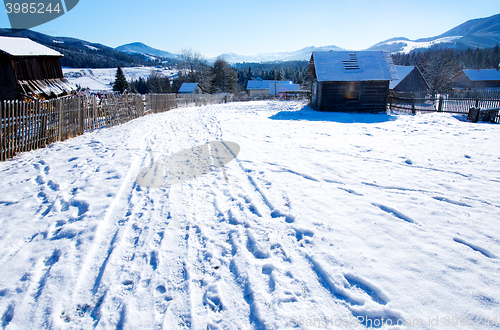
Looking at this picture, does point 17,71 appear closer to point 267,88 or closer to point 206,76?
point 206,76

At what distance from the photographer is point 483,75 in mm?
53125

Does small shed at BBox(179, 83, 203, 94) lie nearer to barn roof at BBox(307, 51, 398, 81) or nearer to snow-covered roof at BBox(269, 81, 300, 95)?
snow-covered roof at BBox(269, 81, 300, 95)

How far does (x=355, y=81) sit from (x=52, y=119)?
17855 mm

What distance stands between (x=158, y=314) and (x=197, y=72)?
2960 inches

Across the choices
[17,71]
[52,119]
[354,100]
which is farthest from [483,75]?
[17,71]

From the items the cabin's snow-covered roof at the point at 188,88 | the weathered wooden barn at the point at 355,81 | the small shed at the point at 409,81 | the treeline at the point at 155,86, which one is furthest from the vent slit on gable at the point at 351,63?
the treeline at the point at 155,86

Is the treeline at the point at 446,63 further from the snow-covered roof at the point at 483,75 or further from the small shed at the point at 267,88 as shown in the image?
the small shed at the point at 267,88

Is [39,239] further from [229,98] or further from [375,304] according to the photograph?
[229,98]

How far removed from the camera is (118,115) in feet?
47.4

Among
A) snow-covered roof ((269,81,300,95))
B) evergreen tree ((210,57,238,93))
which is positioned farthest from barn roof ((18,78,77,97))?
snow-covered roof ((269,81,300,95))

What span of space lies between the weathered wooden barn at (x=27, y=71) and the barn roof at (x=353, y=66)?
2104 cm

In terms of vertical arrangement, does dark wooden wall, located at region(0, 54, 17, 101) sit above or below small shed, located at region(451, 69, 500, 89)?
below

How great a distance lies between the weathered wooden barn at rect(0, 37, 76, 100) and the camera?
54.6ft

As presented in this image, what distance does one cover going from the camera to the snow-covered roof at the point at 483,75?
52.4 metres
